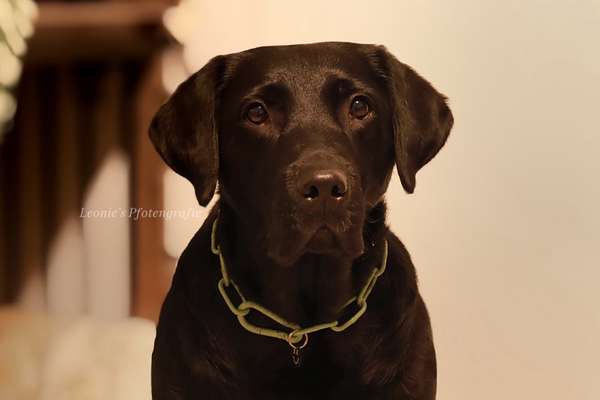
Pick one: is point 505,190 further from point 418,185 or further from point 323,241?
point 323,241

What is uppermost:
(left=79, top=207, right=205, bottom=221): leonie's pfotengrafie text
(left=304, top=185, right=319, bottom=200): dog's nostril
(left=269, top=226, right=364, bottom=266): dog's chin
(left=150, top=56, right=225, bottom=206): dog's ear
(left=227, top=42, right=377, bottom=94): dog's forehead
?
(left=227, top=42, right=377, bottom=94): dog's forehead

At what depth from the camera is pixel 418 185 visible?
1.56m

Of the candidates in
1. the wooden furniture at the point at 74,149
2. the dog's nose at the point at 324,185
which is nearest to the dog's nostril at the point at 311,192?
the dog's nose at the point at 324,185

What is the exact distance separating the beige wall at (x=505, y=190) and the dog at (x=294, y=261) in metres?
0.44

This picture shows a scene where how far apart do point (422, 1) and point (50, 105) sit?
0.80 m

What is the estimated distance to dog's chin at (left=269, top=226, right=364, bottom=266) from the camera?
3.10 feet

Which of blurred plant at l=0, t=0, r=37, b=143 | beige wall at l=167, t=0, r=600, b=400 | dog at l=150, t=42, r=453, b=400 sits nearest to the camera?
blurred plant at l=0, t=0, r=37, b=143

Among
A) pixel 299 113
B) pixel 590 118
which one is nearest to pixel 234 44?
pixel 299 113

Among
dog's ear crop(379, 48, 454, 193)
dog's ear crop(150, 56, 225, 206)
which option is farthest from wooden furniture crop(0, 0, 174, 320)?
dog's ear crop(379, 48, 454, 193)

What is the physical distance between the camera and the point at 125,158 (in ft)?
5.34

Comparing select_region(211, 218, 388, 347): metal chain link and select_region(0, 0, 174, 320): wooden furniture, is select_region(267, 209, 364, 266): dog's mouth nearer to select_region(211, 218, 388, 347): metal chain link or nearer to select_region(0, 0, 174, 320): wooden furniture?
select_region(211, 218, 388, 347): metal chain link

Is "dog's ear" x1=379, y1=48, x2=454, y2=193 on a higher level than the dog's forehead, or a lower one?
lower

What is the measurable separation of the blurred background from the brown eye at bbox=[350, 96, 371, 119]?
482mm

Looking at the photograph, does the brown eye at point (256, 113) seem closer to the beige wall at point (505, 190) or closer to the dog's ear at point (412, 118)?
the dog's ear at point (412, 118)
